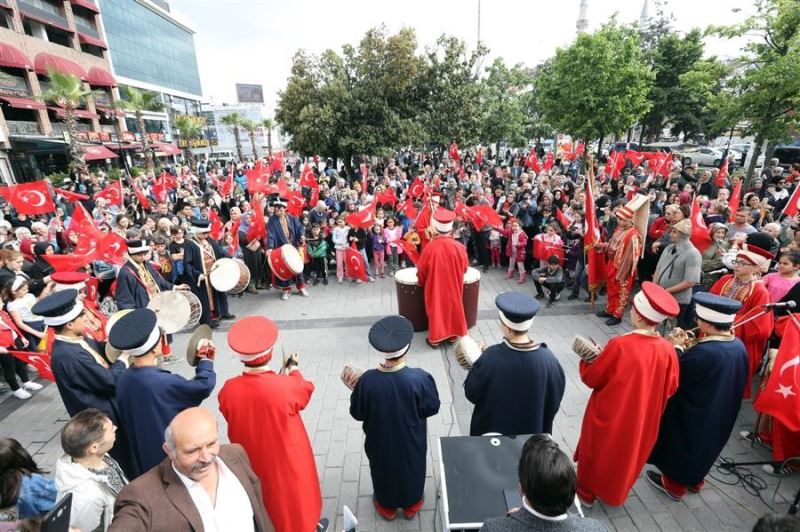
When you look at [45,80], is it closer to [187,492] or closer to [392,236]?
[392,236]

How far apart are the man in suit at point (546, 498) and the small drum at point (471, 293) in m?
4.96

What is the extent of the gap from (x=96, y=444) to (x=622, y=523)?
4083 mm

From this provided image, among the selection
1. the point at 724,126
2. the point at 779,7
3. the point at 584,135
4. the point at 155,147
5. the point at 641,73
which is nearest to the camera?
the point at 779,7

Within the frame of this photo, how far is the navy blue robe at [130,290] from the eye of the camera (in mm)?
5793

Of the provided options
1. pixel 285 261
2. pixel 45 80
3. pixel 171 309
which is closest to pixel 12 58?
pixel 45 80

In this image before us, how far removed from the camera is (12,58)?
86.2 feet

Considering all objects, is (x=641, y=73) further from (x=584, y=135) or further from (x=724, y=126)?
(x=724, y=126)

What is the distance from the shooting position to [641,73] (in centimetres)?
1834

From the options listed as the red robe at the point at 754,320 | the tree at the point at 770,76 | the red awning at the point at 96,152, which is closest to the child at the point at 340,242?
the red robe at the point at 754,320

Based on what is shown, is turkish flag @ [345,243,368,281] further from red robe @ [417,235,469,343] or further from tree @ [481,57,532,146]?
tree @ [481,57,532,146]

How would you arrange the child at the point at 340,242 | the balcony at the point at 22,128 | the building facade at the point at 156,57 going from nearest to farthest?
the child at the point at 340,242 < the balcony at the point at 22,128 < the building facade at the point at 156,57

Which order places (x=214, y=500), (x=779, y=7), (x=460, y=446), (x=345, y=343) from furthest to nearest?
(x=779, y=7) → (x=345, y=343) → (x=460, y=446) → (x=214, y=500)

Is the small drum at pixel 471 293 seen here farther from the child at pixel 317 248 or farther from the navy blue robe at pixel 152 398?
the navy blue robe at pixel 152 398

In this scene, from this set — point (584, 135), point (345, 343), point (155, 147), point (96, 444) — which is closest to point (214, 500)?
point (96, 444)
